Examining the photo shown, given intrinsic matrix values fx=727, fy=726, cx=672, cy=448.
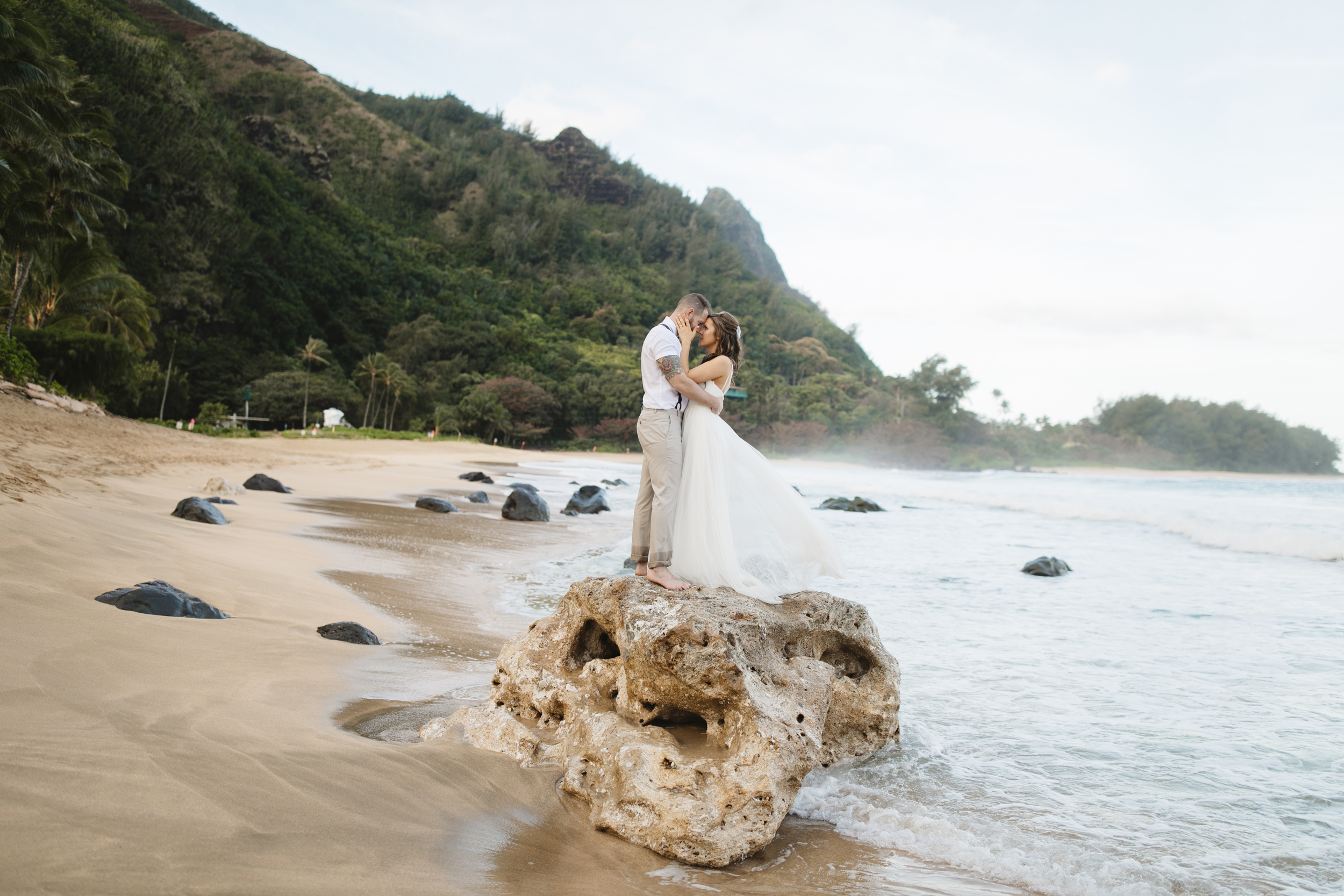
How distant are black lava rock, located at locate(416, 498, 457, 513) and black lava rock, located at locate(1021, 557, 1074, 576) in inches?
360

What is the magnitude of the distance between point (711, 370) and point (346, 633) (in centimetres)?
295

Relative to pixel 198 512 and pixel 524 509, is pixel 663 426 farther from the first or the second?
pixel 524 509

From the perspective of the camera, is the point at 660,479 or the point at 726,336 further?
the point at 726,336

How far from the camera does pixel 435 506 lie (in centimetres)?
1251

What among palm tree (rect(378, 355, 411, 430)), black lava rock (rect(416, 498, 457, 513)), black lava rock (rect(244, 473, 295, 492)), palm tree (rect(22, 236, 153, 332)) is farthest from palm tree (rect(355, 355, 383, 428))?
black lava rock (rect(416, 498, 457, 513))

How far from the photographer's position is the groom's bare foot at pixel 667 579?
12.5 ft

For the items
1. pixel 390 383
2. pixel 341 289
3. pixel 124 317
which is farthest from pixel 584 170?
pixel 124 317

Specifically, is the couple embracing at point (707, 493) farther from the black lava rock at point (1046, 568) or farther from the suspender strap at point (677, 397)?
the black lava rock at point (1046, 568)

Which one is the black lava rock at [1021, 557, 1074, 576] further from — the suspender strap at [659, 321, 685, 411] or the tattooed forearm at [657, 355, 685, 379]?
the tattooed forearm at [657, 355, 685, 379]

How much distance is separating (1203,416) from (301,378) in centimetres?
7895

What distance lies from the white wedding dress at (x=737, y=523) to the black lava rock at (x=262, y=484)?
10.0 meters

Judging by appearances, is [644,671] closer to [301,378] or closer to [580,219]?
[301,378]

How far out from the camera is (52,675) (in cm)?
279

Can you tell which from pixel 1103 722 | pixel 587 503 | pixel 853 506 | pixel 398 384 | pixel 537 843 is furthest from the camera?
pixel 398 384
